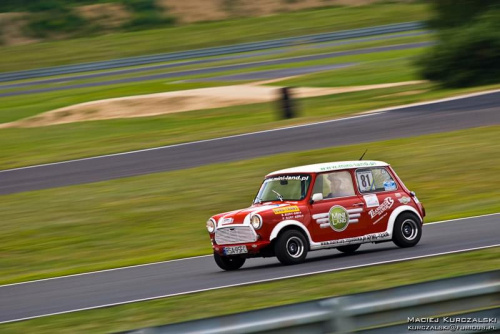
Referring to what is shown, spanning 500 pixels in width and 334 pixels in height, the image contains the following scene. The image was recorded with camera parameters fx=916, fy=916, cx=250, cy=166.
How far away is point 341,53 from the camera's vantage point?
41438mm

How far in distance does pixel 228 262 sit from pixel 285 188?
4.09 feet

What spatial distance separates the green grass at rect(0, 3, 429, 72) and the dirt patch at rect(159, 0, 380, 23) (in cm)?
135

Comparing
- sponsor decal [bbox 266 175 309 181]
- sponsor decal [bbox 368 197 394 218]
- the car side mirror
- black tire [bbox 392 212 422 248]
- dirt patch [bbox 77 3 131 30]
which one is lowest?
black tire [bbox 392 212 422 248]

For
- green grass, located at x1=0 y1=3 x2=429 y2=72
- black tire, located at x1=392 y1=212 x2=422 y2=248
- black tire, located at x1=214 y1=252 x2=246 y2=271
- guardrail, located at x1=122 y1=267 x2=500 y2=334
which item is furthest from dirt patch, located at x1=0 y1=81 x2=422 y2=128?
guardrail, located at x1=122 y1=267 x2=500 y2=334

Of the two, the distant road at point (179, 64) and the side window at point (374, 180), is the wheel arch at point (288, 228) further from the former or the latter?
the distant road at point (179, 64)

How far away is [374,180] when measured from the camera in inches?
495

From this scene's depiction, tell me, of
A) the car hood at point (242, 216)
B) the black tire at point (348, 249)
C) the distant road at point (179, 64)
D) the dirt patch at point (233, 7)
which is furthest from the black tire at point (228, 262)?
the dirt patch at point (233, 7)

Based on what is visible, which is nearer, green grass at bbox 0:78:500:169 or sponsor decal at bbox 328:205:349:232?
sponsor decal at bbox 328:205:349:232

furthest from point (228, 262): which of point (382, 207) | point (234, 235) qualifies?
point (382, 207)

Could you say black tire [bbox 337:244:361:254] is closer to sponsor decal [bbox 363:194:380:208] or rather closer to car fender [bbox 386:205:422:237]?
car fender [bbox 386:205:422:237]

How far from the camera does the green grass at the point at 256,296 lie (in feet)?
30.3

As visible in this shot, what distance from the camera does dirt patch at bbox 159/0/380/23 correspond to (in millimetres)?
51688

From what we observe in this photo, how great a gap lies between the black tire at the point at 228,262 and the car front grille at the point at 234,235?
27cm

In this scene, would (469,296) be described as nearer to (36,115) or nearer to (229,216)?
(229,216)
